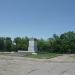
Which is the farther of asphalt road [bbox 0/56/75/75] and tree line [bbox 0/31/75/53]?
tree line [bbox 0/31/75/53]

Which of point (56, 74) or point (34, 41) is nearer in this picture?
point (56, 74)

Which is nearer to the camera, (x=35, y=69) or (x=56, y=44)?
(x=35, y=69)

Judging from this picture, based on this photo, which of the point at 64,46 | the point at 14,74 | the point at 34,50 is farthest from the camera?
the point at 64,46

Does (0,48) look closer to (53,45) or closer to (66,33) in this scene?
(53,45)

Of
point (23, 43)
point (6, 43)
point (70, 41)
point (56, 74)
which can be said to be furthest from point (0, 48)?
point (56, 74)

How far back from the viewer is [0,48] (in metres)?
79.7

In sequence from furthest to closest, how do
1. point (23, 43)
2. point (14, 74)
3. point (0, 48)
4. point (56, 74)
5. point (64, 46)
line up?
point (23, 43) < point (0, 48) < point (64, 46) < point (56, 74) < point (14, 74)

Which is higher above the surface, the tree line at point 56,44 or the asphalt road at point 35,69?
the tree line at point 56,44

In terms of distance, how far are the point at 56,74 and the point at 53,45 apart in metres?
61.5

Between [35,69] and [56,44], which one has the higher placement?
[56,44]

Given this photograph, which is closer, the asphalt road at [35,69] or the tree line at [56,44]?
the asphalt road at [35,69]

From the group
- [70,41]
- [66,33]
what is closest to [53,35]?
[66,33]

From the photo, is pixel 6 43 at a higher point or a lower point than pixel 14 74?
higher

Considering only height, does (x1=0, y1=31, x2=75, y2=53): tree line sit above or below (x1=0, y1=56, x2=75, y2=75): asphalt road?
above
